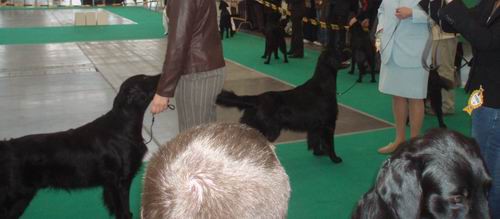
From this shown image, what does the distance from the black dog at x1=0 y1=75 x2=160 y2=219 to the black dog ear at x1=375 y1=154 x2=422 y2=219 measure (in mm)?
2139

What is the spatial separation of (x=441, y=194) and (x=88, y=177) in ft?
7.68

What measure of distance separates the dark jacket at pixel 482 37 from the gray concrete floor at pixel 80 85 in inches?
110

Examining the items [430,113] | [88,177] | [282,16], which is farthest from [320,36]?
[88,177]

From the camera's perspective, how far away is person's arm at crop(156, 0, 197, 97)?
2.58m

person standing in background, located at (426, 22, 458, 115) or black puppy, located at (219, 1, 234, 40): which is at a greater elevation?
black puppy, located at (219, 1, 234, 40)

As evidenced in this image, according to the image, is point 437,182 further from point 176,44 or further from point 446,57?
point 446,57

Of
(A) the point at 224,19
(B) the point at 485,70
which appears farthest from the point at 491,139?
(A) the point at 224,19

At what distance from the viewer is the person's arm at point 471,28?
6.67 ft

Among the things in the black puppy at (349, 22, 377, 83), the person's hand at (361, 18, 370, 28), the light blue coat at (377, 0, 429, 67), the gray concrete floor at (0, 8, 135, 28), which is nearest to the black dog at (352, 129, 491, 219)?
the light blue coat at (377, 0, 429, 67)

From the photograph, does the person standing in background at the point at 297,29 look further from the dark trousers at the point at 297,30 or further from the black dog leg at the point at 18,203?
the black dog leg at the point at 18,203

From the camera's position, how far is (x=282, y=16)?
12266 millimetres

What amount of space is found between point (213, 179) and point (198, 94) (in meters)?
1.86

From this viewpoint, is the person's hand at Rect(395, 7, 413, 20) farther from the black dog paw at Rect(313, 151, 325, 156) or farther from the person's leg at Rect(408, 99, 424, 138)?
the black dog paw at Rect(313, 151, 325, 156)

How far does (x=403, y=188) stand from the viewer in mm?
1291
